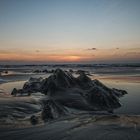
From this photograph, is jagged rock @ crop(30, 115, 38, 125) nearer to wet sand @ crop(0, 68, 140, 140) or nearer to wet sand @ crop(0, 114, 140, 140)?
wet sand @ crop(0, 68, 140, 140)

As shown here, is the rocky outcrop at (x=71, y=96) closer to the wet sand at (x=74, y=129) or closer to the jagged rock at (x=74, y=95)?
→ the jagged rock at (x=74, y=95)

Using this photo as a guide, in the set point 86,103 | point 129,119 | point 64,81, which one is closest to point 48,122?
point 129,119

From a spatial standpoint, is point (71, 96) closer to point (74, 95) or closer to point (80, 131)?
point (74, 95)

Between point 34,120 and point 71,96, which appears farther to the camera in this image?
point 71,96

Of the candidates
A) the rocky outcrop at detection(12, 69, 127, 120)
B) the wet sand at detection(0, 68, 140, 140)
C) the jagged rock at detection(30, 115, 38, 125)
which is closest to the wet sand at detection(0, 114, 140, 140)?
the wet sand at detection(0, 68, 140, 140)

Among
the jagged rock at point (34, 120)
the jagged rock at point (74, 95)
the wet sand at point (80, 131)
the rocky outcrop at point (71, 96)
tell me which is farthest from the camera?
the jagged rock at point (74, 95)

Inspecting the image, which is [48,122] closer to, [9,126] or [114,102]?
[9,126]

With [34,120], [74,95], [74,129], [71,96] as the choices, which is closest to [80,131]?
[74,129]

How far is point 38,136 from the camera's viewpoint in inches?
159

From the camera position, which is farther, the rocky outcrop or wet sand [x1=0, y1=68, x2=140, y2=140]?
the rocky outcrop

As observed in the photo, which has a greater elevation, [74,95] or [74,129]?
[74,95]

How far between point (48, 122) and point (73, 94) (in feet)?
12.3

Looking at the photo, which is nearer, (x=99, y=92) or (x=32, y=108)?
(x=32, y=108)

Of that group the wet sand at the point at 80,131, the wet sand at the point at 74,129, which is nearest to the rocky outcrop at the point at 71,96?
the wet sand at the point at 74,129
